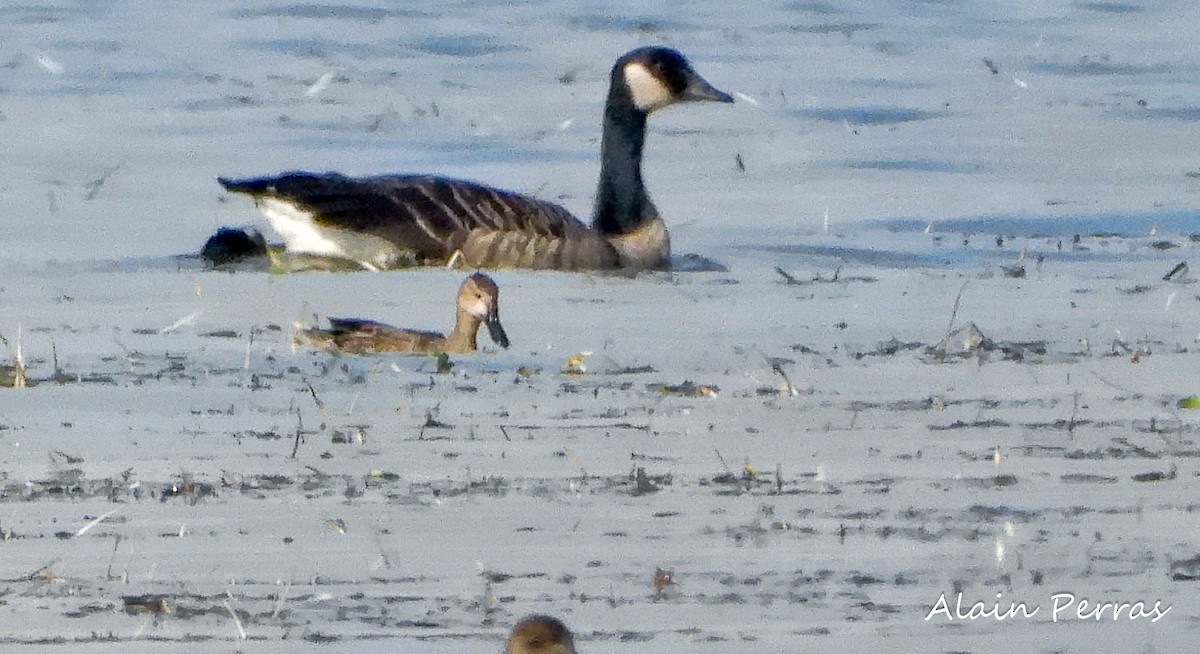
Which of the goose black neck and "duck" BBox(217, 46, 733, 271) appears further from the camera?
the goose black neck

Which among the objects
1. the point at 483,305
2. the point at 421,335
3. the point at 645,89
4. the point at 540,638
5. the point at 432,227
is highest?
the point at 645,89

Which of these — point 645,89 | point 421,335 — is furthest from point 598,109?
point 421,335

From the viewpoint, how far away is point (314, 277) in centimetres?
1173

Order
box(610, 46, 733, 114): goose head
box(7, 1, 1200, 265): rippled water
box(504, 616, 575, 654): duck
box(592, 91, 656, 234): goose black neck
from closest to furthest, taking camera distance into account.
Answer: box(504, 616, 575, 654): duck → box(592, 91, 656, 234): goose black neck → box(610, 46, 733, 114): goose head → box(7, 1, 1200, 265): rippled water

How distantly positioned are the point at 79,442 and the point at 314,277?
4.69 m

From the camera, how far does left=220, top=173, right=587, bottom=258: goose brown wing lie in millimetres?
12297

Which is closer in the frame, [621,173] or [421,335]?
[421,335]

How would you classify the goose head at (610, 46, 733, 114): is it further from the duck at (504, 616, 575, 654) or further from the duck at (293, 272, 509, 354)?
the duck at (504, 616, 575, 654)

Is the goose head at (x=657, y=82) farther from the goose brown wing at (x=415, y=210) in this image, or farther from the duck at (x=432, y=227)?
the goose brown wing at (x=415, y=210)

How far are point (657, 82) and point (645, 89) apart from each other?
79mm

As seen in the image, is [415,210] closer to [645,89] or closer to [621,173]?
[621,173]

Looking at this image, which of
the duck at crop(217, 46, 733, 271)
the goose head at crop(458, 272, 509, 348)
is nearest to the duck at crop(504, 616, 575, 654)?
the goose head at crop(458, 272, 509, 348)

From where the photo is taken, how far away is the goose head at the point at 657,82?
1374 centimetres

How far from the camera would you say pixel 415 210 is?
12344 millimetres
